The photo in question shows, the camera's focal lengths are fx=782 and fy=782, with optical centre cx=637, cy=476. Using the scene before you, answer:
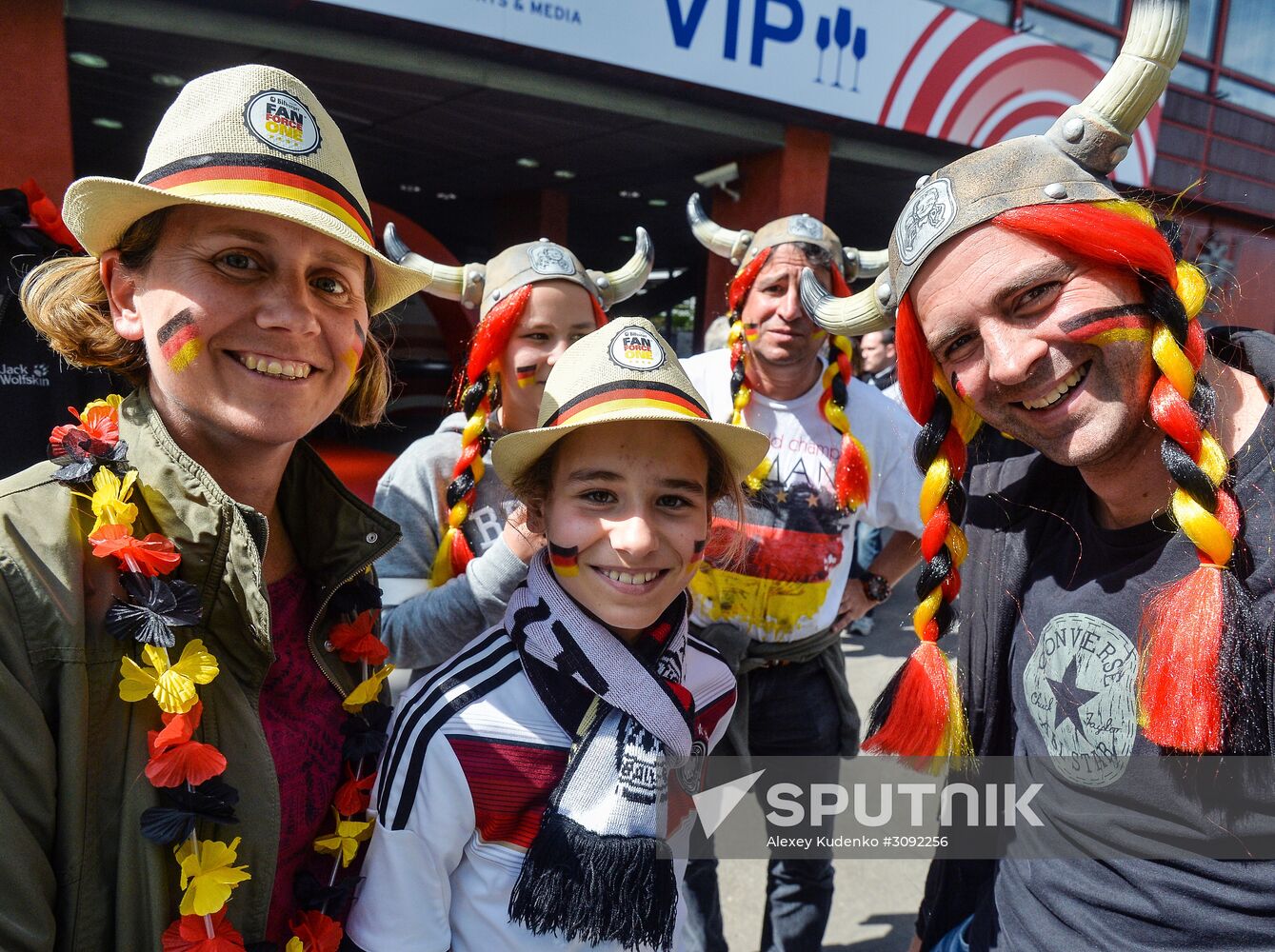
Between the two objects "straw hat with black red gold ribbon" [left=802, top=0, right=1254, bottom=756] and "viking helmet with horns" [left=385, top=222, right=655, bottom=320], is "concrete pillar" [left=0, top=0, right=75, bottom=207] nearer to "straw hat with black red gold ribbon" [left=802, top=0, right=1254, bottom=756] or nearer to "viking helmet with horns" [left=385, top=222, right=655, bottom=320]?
"viking helmet with horns" [left=385, top=222, right=655, bottom=320]

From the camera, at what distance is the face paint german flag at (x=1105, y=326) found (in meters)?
1.41

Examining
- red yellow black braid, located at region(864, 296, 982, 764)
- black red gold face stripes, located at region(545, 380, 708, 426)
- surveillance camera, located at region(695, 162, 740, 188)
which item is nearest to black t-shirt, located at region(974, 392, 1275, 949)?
red yellow black braid, located at region(864, 296, 982, 764)

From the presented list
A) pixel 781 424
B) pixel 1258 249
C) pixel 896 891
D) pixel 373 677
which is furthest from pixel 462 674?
pixel 1258 249

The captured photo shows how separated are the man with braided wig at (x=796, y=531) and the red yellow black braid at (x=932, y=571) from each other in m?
0.80

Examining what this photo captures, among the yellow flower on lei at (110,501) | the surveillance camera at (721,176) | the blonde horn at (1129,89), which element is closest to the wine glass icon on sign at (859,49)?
the surveillance camera at (721,176)

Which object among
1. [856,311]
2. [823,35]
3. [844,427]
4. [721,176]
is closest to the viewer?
[856,311]

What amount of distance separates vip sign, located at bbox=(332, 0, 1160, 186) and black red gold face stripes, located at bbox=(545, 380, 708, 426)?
4709 mm

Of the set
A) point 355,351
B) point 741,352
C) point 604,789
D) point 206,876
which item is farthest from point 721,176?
point 206,876

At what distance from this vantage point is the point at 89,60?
579 cm

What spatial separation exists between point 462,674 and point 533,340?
121 centimetres

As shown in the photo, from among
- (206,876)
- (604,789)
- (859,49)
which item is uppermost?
(859,49)

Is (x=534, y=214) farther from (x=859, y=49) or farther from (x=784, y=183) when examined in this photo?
(x=859, y=49)

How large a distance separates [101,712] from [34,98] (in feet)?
16.5

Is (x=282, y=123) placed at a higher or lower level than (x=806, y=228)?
lower
